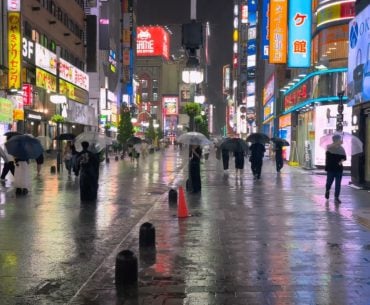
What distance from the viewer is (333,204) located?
1512 cm

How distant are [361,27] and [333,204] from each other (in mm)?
6801

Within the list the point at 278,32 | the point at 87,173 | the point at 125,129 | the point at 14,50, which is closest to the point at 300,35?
the point at 278,32

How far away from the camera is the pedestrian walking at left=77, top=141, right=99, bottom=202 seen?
15.5m

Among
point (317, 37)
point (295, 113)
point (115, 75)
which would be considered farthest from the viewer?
point (115, 75)

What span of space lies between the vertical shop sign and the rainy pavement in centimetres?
2821

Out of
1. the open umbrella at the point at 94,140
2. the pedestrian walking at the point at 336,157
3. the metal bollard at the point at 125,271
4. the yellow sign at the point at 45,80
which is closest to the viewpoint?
the metal bollard at the point at 125,271

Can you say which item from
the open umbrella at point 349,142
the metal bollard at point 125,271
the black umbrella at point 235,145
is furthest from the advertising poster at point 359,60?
the metal bollard at point 125,271

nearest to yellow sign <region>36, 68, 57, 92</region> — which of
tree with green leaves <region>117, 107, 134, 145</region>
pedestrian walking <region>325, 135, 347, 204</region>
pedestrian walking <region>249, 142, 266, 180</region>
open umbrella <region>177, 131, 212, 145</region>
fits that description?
tree with green leaves <region>117, 107, 134, 145</region>

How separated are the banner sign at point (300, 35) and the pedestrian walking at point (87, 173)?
85.3 feet

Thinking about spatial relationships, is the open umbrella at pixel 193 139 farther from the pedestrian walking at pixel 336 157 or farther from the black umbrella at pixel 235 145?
the black umbrella at pixel 235 145

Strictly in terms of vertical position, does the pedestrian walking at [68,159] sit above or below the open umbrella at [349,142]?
below

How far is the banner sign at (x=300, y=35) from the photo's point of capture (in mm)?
39125

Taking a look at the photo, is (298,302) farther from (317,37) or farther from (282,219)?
(317,37)

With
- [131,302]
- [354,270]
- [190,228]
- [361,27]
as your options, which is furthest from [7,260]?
[361,27]
